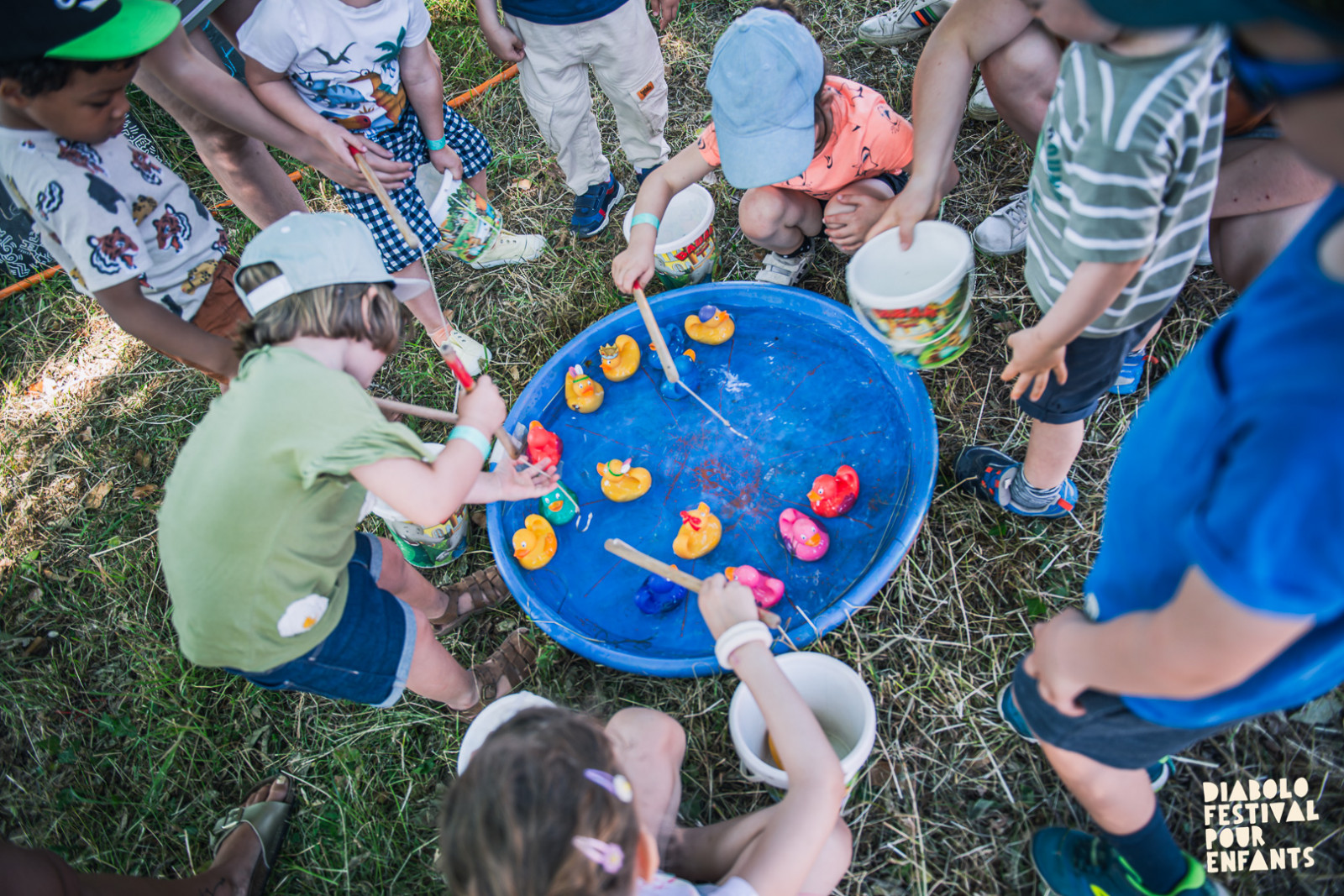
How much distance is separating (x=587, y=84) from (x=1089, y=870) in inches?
94.1

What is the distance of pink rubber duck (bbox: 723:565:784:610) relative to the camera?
174cm

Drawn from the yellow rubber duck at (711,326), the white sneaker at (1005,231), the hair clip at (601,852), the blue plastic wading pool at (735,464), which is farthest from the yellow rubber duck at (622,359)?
the hair clip at (601,852)

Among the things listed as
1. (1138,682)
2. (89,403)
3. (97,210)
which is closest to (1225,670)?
(1138,682)

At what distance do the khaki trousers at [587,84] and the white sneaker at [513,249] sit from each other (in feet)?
0.77

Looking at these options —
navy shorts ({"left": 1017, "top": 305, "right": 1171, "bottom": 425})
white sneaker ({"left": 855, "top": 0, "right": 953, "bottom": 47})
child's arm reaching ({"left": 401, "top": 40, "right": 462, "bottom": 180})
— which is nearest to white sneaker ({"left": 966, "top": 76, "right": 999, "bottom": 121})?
white sneaker ({"left": 855, "top": 0, "right": 953, "bottom": 47})

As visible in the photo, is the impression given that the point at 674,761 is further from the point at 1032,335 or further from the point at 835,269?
the point at 835,269

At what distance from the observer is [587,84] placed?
244cm

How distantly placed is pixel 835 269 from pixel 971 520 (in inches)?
36.0

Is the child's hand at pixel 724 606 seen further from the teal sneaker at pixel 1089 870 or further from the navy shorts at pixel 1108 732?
the teal sneaker at pixel 1089 870

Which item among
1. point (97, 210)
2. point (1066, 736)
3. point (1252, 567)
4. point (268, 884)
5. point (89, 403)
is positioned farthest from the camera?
point (89, 403)

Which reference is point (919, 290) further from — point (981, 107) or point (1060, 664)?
point (981, 107)

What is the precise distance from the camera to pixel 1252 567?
630mm

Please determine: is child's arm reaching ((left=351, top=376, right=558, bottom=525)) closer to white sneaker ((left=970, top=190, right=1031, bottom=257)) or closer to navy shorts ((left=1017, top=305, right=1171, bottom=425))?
navy shorts ((left=1017, top=305, right=1171, bottom=425))

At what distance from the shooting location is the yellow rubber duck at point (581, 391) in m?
2.19
